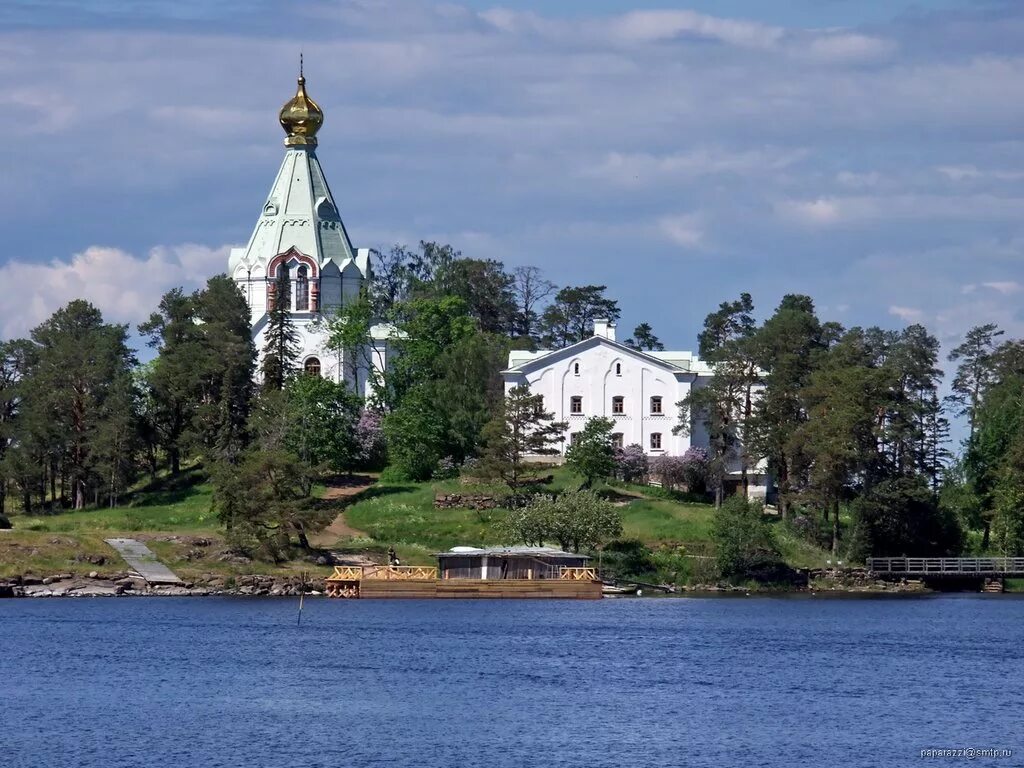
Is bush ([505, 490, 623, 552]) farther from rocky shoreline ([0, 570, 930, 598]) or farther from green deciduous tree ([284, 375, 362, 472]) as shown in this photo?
green deciduous tree ([284, 375, 362, 472])

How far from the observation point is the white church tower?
324ft

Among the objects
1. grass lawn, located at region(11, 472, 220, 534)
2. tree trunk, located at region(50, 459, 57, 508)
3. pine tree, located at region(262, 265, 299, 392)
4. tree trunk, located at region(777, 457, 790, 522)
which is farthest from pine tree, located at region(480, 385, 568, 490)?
tree trunk, located at region(50, 459, 57, 508)

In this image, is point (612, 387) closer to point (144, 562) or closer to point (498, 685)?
point (144, 562)

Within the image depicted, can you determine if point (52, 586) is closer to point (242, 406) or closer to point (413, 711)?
point (242, 406)

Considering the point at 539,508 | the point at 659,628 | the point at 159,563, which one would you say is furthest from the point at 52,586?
the point at 659,628

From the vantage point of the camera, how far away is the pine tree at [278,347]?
93500mm

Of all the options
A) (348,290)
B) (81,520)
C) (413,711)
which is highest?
(348,290)

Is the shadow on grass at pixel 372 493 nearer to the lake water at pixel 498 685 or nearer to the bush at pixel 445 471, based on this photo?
the bush at pixel 445 471

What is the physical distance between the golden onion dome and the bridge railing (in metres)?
39.1

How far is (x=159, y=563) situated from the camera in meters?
74.6

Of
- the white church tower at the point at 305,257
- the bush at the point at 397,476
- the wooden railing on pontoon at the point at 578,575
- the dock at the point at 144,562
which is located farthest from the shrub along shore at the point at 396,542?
the white church tower at the point at 305,257

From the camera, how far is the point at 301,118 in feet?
331

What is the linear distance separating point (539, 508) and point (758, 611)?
490 inches

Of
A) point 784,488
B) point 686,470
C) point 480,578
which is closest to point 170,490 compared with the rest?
point 480,578
